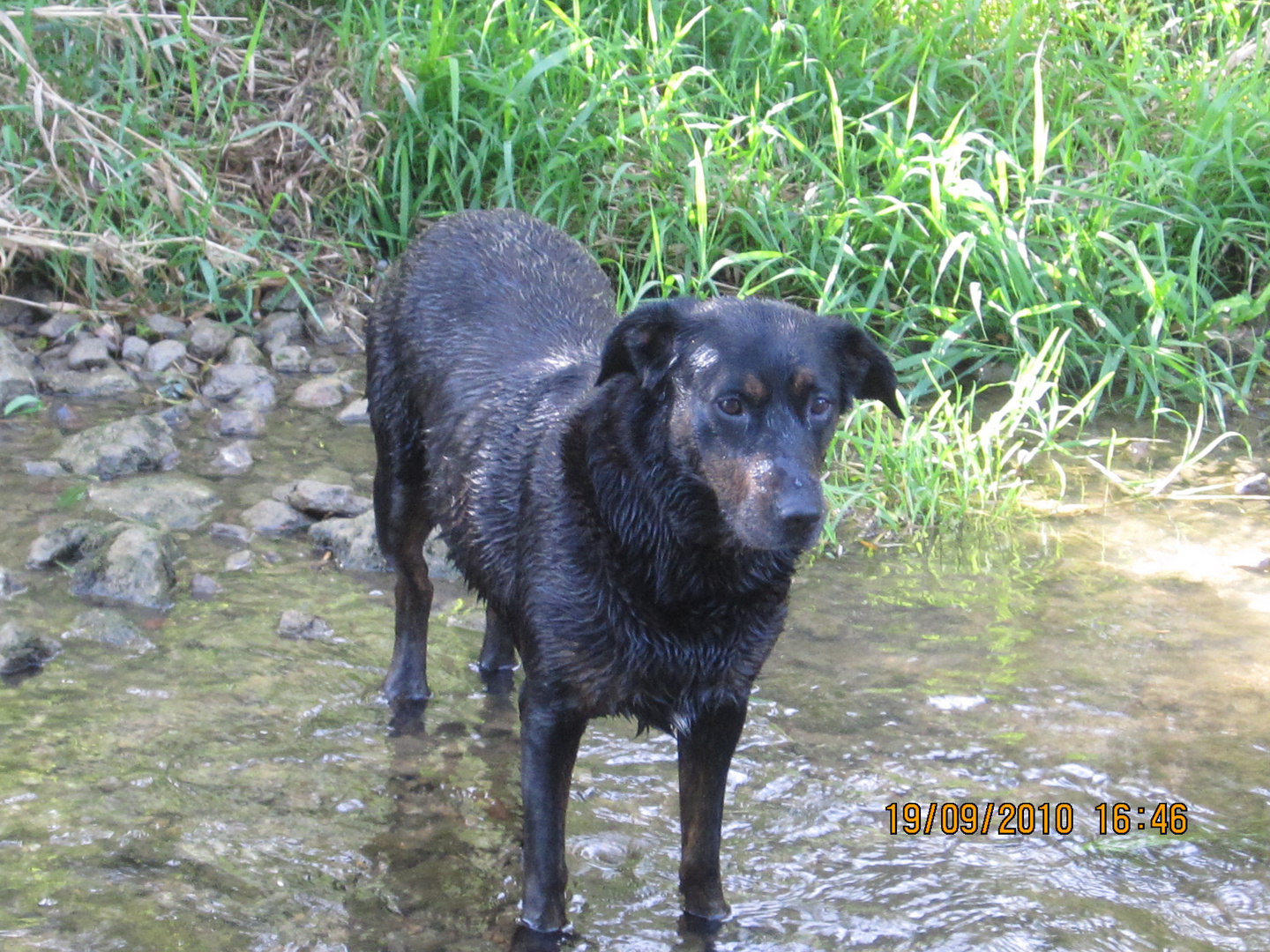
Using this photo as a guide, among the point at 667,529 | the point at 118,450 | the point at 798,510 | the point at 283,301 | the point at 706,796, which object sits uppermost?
the point at 798,510

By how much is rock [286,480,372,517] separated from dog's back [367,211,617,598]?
85 cm

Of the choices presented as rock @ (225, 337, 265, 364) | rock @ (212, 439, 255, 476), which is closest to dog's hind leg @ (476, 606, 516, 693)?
rock @ (212, 439, 255, 476)

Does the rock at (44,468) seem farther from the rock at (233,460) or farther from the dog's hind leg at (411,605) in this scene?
the dog's hind leg at (411,605)

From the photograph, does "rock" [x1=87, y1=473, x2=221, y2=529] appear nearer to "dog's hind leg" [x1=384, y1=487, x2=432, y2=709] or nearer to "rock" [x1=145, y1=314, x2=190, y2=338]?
"dog's hind leg" [x1=384, y1=487, x2=432, y2=709]

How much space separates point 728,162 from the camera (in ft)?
20.9

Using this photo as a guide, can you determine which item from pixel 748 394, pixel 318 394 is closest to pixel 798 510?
pixel 748 394

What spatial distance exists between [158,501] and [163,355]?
1.39 m

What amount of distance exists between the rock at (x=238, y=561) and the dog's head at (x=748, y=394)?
2.08m

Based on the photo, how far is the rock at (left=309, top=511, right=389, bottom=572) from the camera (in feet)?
15.5

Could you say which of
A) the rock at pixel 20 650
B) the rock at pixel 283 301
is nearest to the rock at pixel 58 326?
the rock at pixel 283 301

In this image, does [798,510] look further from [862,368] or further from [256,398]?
[256,398]

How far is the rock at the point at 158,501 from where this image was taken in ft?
16.1

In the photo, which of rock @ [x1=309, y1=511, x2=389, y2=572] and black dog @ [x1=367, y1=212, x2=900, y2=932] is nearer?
black dog @ [x1=367, y1=212, x2=900, y2=932]

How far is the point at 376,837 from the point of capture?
3.37 meters
